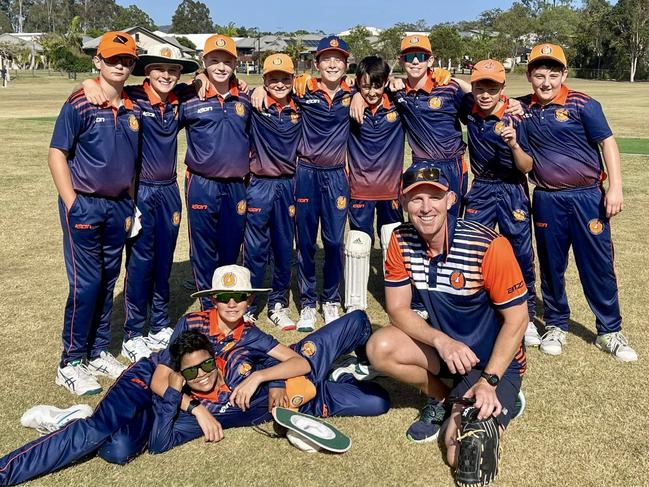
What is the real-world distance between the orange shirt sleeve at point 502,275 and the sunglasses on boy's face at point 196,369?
180cm

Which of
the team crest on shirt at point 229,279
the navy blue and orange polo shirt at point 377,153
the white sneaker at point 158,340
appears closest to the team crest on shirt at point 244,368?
the team crest on shirt at point 229,279

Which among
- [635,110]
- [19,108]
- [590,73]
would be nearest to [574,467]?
[635,110]

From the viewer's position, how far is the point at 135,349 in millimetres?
5520

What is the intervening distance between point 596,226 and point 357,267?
7.15 ft

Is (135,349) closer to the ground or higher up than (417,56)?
closer to the ground

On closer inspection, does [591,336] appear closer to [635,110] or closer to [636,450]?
[636,450]

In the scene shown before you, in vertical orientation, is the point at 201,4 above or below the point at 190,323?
above

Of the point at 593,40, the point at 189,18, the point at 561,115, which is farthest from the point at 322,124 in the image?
the point at 189,18

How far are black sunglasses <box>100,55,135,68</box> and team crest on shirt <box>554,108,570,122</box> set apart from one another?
338 cm

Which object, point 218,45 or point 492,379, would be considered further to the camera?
point 218,45

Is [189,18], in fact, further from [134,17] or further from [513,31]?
[513,31]

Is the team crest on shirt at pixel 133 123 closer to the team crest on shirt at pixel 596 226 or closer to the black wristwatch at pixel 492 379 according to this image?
the black wristwatch at pixel 492 379

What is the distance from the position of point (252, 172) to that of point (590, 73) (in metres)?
67.2

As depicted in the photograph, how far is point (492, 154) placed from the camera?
18.3 feet
